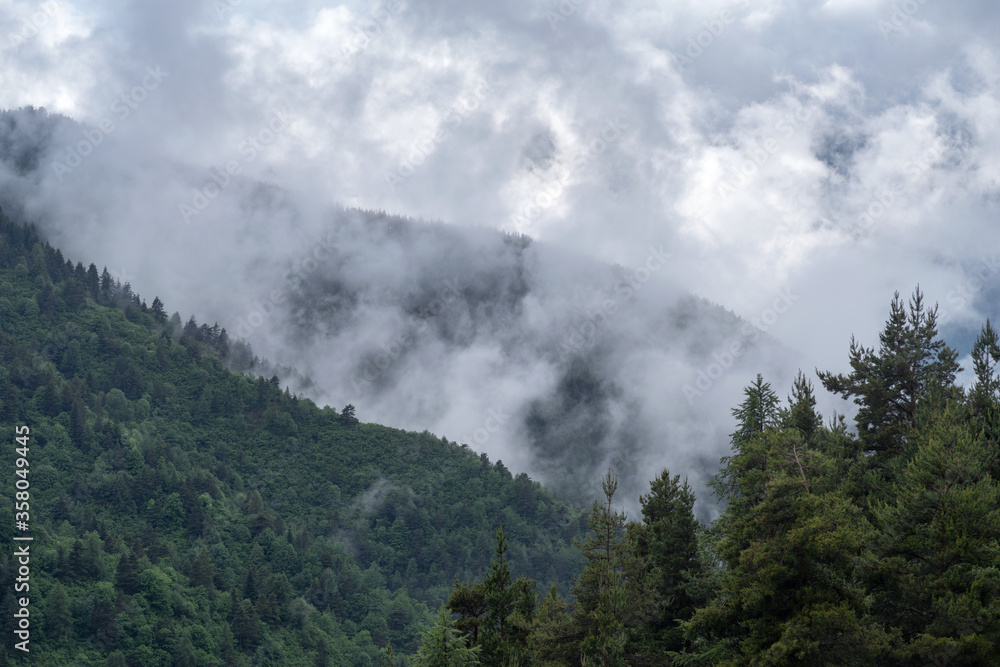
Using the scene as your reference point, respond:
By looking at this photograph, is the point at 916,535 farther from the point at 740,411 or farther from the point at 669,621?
the point at 740,411

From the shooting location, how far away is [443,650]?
121ft

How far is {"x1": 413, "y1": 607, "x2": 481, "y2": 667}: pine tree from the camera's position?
36469 millimetres

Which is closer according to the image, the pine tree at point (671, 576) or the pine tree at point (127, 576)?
the pine tree at point (671, 576)

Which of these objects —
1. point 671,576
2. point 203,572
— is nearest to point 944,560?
point 671,576

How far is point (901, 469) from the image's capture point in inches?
1606

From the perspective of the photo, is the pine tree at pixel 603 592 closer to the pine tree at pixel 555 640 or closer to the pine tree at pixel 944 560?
the pine tree at pixel 555 640

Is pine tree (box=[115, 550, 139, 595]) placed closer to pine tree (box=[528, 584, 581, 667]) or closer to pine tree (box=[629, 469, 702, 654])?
pine tree (box=[528, 584, 581, 667])

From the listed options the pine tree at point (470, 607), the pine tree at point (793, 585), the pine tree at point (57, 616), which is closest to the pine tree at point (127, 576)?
the pine tree at point (57, 616)

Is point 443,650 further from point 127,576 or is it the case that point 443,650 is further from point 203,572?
point 203,572

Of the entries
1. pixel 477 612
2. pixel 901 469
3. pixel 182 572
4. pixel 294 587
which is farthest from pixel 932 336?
pixel 294 587

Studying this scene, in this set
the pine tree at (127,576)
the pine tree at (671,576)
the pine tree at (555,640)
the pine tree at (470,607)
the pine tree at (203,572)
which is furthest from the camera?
the pine tree at (203,572)

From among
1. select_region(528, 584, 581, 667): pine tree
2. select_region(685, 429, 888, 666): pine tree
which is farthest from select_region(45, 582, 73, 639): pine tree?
select_region(685, 429, 888, 666): pine tree

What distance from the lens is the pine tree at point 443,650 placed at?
120 feet

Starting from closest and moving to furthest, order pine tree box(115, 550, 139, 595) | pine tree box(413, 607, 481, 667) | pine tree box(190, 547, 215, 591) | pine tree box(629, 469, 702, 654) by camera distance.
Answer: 1. pine tree box(413, 607, 481, 667)
2. pine tree box(629, 469, 702, 654)
3. pine tree box(115, 550, 139, 595)
4. pine tree box(190, 547, 215, 591)
